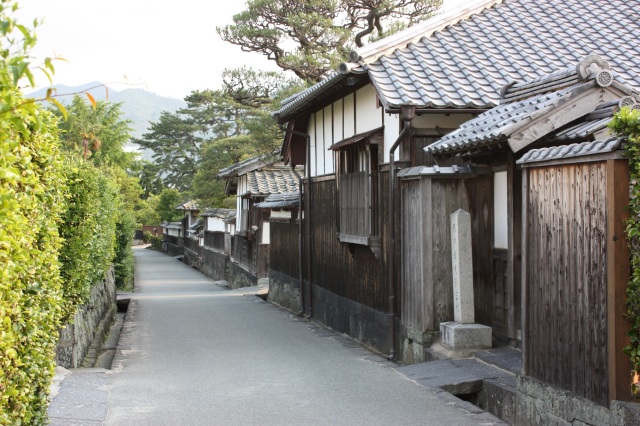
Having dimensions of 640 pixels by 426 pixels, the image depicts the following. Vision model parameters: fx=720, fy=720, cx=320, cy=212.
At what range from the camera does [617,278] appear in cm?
626

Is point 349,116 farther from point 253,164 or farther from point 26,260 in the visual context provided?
point 253,164

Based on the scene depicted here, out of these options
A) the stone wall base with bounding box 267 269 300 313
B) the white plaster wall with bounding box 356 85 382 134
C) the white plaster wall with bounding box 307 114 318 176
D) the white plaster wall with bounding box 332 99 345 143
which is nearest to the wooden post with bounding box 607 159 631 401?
the white plaster wall with bounding box 356 85 382 134

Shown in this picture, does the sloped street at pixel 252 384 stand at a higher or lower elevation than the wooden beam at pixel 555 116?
lower

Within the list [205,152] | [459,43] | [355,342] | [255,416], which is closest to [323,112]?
[459,43]

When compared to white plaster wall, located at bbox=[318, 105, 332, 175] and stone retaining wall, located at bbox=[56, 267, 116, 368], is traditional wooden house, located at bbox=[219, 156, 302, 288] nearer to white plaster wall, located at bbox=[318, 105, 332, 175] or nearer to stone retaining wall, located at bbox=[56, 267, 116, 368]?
white plaster wall, located at bbox=[318, 105, 332, 175]

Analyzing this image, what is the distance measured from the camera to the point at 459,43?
14.1m

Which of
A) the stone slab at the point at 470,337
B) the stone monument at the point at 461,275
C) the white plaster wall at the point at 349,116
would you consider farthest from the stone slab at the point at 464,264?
the white plaster wall at the point at 349,116

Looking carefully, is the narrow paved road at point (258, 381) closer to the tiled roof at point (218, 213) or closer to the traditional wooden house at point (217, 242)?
the traditional wooden house at point (217, 242)

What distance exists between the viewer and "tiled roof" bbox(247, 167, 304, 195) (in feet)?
112

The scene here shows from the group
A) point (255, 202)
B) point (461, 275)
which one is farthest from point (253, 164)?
point (461, 275)

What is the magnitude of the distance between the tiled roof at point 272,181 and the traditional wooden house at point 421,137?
52.9ft

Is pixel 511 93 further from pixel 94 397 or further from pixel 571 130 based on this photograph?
pixel 94 397

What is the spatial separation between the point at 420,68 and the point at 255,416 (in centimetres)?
719

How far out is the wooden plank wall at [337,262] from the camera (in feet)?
47.0
